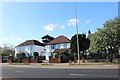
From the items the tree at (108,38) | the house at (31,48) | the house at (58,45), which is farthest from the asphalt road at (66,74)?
the house at (31,48)

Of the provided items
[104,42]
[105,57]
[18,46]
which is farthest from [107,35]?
[18,46]

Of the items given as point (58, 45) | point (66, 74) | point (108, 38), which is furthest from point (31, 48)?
point (66, 74)

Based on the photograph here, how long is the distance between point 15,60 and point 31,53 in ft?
105

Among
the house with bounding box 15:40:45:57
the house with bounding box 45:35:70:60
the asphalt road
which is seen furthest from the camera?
the house with bounding box 15:40:45:57

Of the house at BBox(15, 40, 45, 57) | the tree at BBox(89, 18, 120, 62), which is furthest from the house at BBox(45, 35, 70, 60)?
the tree at BBox(89, 18, 120, 62)

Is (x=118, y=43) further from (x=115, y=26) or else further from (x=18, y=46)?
(x=18, y=46)

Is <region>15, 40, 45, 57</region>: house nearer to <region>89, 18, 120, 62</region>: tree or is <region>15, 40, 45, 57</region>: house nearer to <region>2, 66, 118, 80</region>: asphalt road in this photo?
<region>89, 18, 120, 62</region>: tree

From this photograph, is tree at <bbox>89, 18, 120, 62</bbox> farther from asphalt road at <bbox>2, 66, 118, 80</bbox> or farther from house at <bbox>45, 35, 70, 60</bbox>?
house at <bbox>45, 35, 70, 60</bbox>

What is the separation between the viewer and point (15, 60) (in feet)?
225

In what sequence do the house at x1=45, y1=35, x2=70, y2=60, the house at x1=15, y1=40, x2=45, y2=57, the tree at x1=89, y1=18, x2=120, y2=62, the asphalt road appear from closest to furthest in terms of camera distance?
the asphalt road → the tree at x1=89, y1=18, x2=120, y2=62 → the house at x1=45, y1=35, x2=70, y2=60 → the house at x1=15, y1=40, x2=45, y2=57

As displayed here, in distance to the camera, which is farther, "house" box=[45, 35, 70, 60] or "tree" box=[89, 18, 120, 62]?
"house" box=[45, 35, 70, 60]

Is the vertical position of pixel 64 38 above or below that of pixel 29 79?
above

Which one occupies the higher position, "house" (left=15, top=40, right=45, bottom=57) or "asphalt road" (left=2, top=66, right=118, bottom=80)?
"house" (left=15, top=40, right=45, bottom=57)

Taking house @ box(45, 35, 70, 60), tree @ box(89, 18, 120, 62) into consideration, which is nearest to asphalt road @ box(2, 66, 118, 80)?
tree @ box(89, 18, 120, 62)
